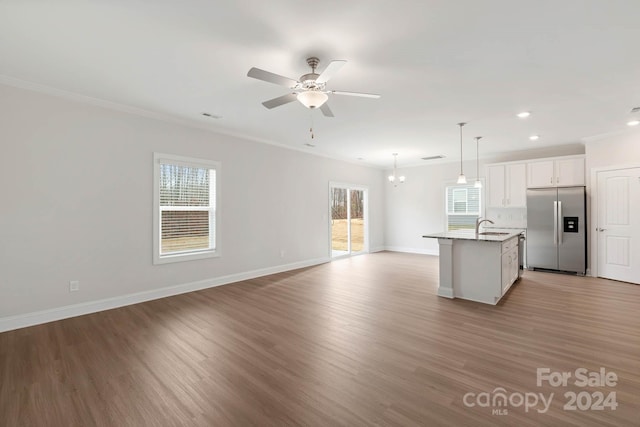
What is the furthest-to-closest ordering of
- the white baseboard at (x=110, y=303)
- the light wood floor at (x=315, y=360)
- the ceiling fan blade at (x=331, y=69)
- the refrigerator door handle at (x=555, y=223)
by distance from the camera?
the refrigerator door handle at (x=555, y=223)
the white baseboard at (x=110, y=303)
the ceiling fan blade at (x=331, y=69)
the light wood floor at (x=315, y=360)

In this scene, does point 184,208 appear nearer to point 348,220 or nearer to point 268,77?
point 268,77

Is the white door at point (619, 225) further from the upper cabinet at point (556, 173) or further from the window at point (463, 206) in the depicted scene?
the window at point (463, 206)

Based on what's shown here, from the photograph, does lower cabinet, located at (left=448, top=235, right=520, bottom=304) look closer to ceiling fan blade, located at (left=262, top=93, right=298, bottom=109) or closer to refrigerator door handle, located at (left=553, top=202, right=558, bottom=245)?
refrigerator door handle, located at (left=553, top=202, right=558, bottom=245)

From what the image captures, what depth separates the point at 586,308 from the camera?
3.74 metres

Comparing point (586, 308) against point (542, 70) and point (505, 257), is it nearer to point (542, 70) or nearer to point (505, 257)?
point (505, 257)

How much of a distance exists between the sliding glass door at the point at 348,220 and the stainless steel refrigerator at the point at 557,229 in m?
4.14

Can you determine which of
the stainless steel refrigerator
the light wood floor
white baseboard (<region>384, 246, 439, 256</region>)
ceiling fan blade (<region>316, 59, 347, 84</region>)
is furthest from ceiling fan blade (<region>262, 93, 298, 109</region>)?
white baseboard (<region>384, 246, 439, 256</region>)

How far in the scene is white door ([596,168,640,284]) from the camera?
4930mm

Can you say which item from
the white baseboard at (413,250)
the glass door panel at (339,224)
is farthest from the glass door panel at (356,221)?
the white baseboard at (413,250)

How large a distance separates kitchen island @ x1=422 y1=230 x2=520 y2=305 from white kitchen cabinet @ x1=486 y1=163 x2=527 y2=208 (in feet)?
8.94

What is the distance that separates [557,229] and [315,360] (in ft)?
19.7

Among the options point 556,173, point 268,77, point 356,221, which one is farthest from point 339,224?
point 268,77

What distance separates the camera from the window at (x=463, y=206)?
7.62m

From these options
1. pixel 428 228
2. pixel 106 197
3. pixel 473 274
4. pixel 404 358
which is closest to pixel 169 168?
pixel 106 197
